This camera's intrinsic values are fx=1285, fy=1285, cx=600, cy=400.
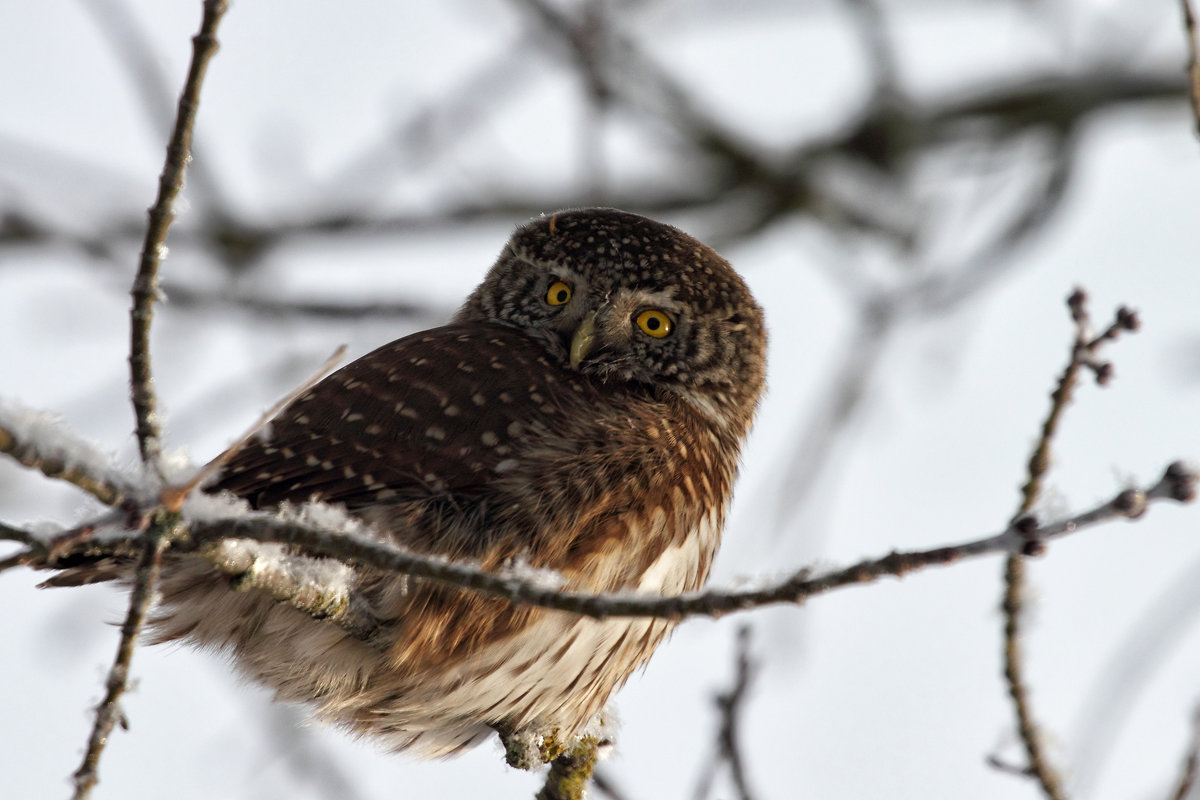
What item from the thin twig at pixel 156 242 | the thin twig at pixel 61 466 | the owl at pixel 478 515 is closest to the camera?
the thin twig at pixel 61 466

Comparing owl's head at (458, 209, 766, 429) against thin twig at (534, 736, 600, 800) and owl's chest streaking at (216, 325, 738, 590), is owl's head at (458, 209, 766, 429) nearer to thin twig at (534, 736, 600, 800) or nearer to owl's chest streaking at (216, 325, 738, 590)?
owl's chest streaking at (216, 325, 738, 590)

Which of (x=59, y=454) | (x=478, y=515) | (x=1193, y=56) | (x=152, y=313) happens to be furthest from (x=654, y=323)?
(x=59, y=454)

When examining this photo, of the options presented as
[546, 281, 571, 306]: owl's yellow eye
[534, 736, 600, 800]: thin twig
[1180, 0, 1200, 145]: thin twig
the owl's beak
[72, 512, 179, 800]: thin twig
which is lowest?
[72, 512, 179, 800]: thin twig

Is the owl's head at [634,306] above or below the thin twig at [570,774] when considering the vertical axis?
above

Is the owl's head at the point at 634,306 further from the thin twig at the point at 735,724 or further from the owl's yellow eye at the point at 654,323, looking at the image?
the thin twig at the point at 735,724

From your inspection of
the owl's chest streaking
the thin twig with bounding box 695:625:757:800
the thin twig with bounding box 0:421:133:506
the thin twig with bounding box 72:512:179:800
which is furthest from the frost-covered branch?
the thin twig with bounding box 695:625:757:800

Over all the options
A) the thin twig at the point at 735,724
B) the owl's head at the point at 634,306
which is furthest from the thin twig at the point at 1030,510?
the owl's head at the point at 634,306

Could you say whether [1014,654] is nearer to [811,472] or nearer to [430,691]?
[430,691]

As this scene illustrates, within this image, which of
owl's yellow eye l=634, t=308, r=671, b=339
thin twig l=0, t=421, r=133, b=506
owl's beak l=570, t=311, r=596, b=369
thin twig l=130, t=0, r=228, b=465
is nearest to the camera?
thin twig l=0, t=421, r=133, b=506
